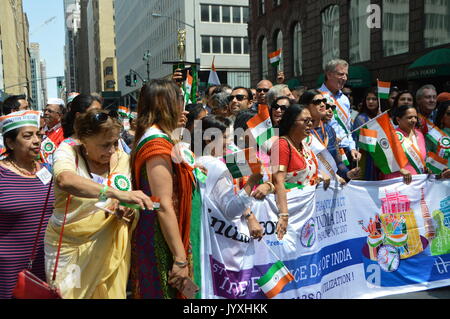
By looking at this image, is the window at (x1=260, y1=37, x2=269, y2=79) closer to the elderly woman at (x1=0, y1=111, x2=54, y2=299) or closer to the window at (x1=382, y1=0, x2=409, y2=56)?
the window at (x1=382, y1=0, x2=409, y2=56)

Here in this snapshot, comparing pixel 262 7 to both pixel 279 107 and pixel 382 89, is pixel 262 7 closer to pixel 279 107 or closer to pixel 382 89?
pixel 382 89

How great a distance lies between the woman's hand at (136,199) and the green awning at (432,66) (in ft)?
51.2

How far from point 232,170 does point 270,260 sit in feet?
3.54

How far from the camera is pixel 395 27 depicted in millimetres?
21109

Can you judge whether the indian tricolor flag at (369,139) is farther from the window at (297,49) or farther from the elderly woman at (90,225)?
the window at (297,49)

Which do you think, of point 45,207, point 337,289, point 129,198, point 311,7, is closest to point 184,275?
point 129,198

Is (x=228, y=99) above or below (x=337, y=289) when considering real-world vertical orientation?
above

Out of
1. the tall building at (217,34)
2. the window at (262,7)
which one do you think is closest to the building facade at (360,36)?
the window at (262,7)

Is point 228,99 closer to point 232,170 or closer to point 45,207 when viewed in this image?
point 232,170

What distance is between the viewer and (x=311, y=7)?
93.5 ft

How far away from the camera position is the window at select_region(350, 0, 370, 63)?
77.4 feet

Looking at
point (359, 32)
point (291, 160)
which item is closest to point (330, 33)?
point (359, 32)

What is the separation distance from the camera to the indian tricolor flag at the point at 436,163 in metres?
5.91

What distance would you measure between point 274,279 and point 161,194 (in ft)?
5.15
